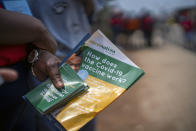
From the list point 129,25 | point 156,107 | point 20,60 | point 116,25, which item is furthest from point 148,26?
point 20,60

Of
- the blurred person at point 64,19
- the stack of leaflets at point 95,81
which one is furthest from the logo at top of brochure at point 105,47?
the blurred person at point 64,19

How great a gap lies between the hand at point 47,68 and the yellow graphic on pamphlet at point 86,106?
10cm

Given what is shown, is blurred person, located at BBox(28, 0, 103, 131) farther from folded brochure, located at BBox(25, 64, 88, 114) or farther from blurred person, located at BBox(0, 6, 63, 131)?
folded brochure, located at BBox(25, 64, 88, 114)

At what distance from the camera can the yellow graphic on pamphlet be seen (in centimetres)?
82

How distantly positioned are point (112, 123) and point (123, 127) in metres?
0.17

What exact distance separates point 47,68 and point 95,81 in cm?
20

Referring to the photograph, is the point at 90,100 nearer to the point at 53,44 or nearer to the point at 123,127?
the point at 53,44

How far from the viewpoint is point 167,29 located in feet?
43.8

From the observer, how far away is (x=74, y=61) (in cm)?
93

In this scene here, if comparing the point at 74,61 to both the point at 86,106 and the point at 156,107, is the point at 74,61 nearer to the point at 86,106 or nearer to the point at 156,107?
the point at 86,106

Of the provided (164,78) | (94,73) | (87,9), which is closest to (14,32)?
(94,73)

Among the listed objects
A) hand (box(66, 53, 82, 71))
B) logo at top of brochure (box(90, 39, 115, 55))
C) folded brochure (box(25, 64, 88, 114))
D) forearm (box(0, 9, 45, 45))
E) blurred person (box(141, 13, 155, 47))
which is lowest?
blurred person (box(141, 13, 155, 47))

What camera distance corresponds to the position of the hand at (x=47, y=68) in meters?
0.84

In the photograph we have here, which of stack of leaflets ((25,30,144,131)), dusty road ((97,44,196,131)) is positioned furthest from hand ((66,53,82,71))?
dusty road ((97,44,196,131))
